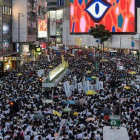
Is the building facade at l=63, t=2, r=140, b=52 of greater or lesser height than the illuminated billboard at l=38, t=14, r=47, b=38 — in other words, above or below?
below

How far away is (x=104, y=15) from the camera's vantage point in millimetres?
87688

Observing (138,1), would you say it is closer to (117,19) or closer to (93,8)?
(117,19)

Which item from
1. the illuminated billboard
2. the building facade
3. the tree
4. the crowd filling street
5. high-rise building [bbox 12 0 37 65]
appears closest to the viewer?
the crowd filling street

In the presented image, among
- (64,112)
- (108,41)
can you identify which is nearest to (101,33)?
(108,41)

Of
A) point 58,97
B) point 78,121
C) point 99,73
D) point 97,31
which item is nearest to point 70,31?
point 97,31

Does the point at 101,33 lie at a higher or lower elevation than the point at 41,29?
lower

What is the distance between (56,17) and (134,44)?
60.4 metres

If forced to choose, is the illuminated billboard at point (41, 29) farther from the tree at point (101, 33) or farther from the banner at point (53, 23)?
the banner at point (53, 23)

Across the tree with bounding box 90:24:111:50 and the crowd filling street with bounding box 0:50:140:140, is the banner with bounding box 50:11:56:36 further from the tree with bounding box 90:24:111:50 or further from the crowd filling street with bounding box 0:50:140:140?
the crowd filling street with bounding box 0:50:140:140

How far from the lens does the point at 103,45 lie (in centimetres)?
8581

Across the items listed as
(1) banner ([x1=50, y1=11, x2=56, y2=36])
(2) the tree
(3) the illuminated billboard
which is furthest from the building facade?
(1) banner ([x1=50, y1=11, x2=56, y2=36])

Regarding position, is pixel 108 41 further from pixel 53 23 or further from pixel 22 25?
pixel 53 23

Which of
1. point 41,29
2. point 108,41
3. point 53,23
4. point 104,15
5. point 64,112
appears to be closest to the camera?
point 64,112

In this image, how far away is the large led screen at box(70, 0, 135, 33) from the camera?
263 feet
